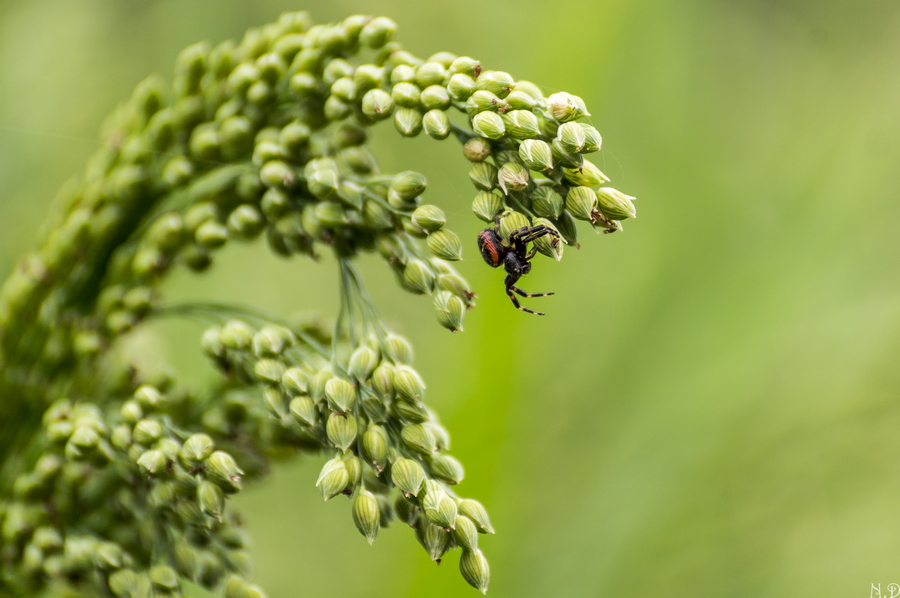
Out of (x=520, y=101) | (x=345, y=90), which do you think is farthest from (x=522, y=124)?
(x=345, y=90)

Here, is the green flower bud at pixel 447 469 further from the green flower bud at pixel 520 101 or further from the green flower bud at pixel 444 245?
the green flower bud at pixel 520 101

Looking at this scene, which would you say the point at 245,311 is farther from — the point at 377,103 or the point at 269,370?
the point at 377,103

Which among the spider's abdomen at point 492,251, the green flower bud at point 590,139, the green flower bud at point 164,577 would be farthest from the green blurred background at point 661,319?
the green flower bud at point 590,139

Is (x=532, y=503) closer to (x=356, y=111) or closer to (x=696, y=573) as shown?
(x=696, y=573)

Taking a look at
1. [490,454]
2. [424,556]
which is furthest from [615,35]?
[424,556]

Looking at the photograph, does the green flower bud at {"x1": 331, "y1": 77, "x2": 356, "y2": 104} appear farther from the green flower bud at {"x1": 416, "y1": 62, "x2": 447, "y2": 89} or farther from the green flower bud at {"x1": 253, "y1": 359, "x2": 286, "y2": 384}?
the green flower bud at {"x1": 253, "y1": 359, "x2": 286, "y2": 384}
